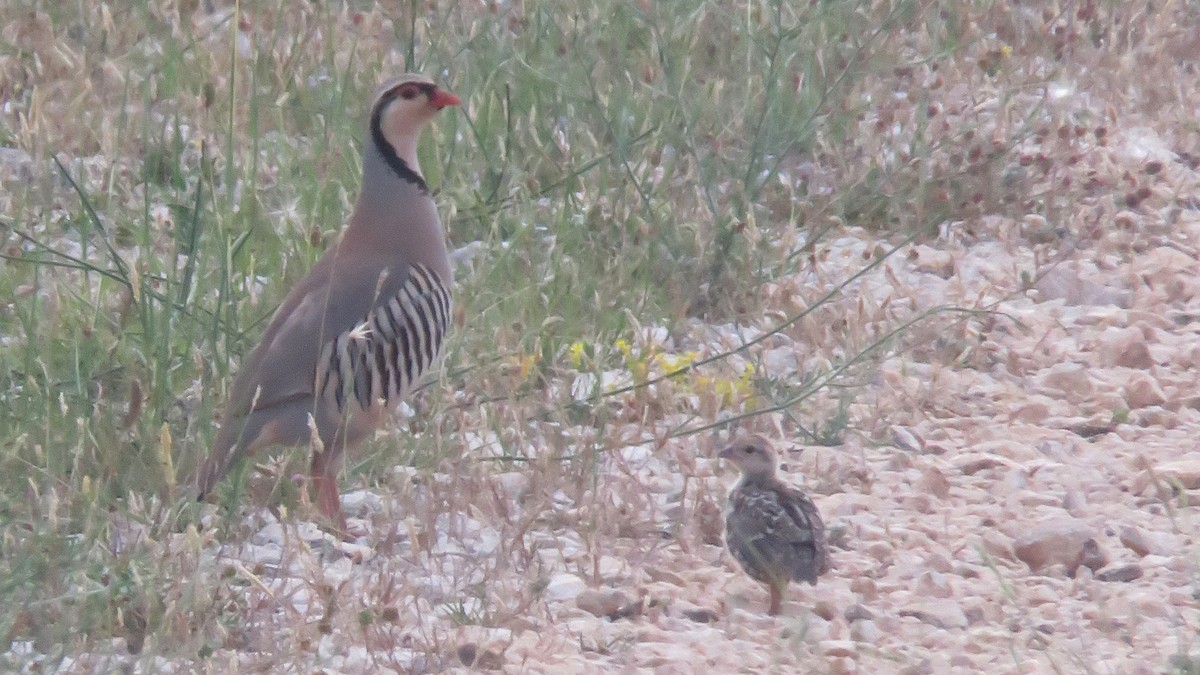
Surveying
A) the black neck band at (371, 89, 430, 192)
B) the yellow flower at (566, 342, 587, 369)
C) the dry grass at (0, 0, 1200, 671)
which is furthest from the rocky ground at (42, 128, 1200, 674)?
the black neck band at (371, 89, 430, 192)

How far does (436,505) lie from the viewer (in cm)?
483

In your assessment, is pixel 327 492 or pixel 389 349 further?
pixel 389 349

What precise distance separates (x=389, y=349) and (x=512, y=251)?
136 cm

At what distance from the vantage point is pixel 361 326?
15.9 feet

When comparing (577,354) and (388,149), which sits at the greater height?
(388,149)

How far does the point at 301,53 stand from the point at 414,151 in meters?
2.59

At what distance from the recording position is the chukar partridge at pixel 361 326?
15.9ft

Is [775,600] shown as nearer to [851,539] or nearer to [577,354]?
[851,539]

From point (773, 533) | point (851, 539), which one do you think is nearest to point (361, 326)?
point (773, 533)

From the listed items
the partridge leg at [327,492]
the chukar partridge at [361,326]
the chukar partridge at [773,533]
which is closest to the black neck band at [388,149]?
the chukar partridge at [361,326]

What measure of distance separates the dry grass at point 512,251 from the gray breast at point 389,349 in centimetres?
15

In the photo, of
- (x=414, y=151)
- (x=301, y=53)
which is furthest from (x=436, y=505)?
(x=301, y=53)

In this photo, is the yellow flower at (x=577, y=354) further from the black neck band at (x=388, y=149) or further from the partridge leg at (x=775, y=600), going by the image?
the partridge leg at (x=775, y=600)

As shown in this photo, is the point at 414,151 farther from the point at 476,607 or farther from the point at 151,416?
the point at 476,607
